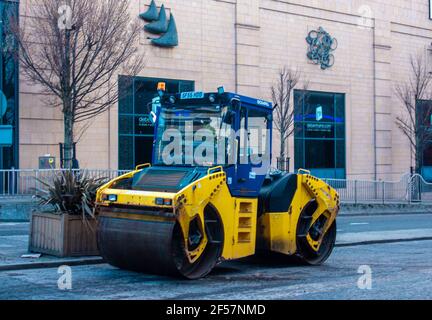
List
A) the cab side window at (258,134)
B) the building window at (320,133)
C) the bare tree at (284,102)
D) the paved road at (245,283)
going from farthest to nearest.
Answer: the building window at (320,133) → the bare tree at (284,102) → the cab side window at (258,134) → the paved road at (245,283)

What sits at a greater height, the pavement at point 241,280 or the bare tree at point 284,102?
the bare tree at point 284,102

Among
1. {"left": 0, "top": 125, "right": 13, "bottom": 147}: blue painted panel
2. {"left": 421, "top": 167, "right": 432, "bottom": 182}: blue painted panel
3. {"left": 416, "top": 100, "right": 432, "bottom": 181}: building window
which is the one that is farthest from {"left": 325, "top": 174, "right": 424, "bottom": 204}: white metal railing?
{"left": 0, "top": 125, "right": 13, "bottom": 147}: blue painted panel

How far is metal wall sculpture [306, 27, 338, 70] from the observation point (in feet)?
107

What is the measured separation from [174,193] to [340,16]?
26.0 meters

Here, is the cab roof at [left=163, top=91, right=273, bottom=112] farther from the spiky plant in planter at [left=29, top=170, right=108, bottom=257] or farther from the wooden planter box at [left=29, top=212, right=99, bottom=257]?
the wooden planter box at [left=29, top=212, right=99, bottom=257]

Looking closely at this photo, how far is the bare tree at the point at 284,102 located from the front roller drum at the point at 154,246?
60.1ft

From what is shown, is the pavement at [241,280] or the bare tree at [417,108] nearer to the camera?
the pavement at [241,280]

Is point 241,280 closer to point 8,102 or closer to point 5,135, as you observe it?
point 5,135

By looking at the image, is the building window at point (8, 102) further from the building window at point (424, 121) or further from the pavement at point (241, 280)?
the building window at point (424, 121)

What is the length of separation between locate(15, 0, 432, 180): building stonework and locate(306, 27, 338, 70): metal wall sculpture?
0.28 meters

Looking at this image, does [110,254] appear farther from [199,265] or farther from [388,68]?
[388,68]

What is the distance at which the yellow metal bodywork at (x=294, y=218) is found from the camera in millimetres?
11531

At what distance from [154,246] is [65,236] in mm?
2858

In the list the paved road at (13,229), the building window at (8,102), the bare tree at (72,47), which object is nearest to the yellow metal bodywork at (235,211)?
the paved road at (13,229)
